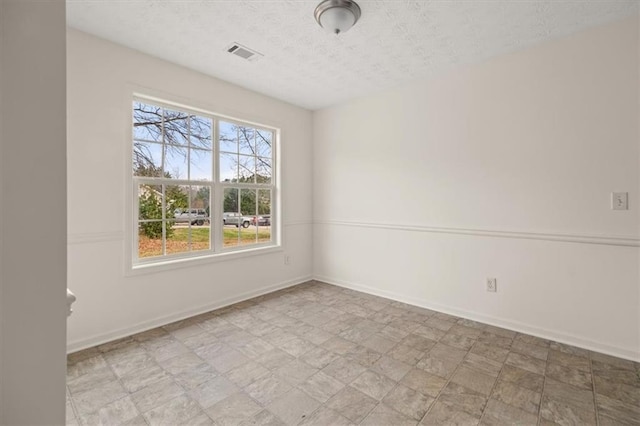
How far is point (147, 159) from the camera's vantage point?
9.21 ft

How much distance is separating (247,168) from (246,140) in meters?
0.34

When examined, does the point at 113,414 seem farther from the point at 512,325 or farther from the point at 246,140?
the point at 512,325

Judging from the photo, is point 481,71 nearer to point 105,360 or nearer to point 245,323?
point 245,323

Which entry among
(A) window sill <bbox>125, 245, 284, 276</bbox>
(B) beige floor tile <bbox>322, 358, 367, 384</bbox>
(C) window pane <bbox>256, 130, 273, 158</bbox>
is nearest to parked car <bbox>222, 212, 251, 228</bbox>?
(A) window sill <bbox>125, 245, 284, 276</bbox>

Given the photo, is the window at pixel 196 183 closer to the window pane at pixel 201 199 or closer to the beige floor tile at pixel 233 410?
the window pane at pixel 201 199

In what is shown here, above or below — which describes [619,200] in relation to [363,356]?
above

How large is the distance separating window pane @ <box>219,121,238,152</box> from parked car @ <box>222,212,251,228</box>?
75cm

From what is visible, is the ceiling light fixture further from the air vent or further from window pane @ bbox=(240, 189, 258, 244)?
window pane @ bbox=(240, 189, 258, 244)

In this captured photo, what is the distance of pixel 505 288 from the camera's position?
276 cm

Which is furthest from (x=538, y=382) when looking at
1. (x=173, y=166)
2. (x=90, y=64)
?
(x=90, y=64)

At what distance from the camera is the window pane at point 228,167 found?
132 inches

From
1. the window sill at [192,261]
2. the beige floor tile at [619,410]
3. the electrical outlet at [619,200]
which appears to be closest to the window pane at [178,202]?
the window sill at [192,261]

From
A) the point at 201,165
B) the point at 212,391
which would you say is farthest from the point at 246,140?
the point at 212,391

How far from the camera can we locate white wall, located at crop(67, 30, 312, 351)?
2.30 m
